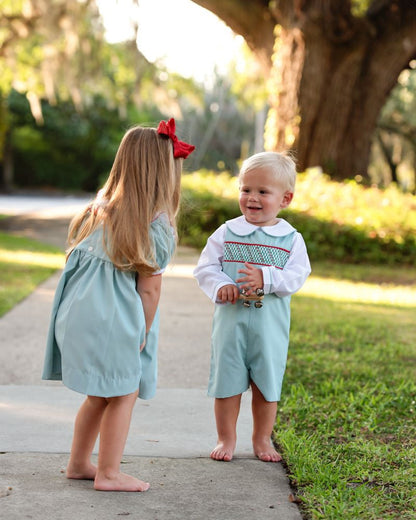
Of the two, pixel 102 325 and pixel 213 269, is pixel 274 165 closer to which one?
pixel 213 269

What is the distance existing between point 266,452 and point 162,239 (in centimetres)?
112

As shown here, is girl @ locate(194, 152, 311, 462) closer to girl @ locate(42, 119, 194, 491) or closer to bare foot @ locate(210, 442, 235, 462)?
bare foot @ locate(210, 442, 235, 462)

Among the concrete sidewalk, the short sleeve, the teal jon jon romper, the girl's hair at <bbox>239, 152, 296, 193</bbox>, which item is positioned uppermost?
the girl's hair at <bbox>239, 152, 296, 193</bbox>

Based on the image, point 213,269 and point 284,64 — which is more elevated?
point 284,64

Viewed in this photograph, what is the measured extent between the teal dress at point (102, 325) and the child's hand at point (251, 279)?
1.30 feet

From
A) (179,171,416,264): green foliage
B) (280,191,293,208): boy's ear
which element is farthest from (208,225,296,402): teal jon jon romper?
(179,171,416,264): green foliage

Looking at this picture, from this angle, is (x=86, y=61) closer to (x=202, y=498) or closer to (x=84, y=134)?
(x=202, y=498)

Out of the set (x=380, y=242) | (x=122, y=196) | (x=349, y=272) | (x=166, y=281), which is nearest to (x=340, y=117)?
(x=380, y=242)

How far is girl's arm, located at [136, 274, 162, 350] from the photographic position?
9.14ft

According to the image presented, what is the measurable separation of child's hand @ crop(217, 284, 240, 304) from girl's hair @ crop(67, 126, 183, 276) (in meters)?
0.37

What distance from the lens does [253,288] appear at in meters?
3.04

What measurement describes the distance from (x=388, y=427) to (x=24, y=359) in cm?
244

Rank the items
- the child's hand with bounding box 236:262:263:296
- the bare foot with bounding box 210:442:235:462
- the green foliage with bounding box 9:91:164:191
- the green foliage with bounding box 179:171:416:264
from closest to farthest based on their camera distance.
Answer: the child's hand with bounding box 236:262:263:296, the bare foot with bounding box 210:442:235:462, the green foliage with bounding box 179:171:416:264, the green foliage with bounding box 9:91:164:191

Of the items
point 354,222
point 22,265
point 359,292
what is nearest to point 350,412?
point 359,292
